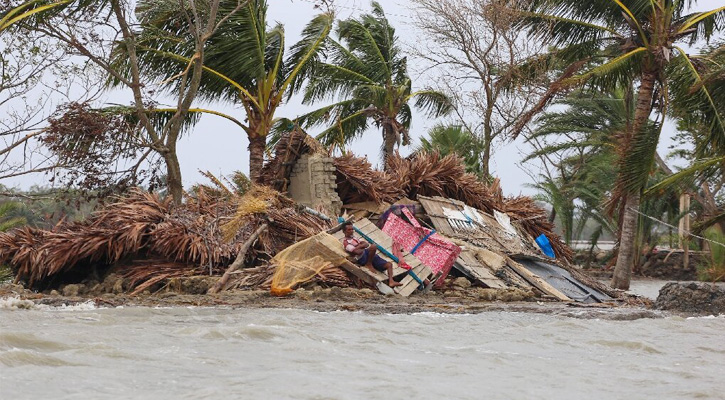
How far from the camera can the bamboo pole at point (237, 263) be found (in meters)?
13.3

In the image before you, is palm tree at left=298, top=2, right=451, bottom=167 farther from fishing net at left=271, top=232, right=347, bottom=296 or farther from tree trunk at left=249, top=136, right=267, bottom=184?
fishing net at left=271, top=232, right=347, bottom=296

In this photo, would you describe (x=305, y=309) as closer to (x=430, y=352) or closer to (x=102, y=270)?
(x=430, y=352)

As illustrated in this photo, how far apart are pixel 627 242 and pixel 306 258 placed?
924 cm

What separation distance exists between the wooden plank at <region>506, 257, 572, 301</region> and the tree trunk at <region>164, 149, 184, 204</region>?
5994 mm

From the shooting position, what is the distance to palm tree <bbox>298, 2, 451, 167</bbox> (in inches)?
971

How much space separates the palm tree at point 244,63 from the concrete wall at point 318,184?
4.72 feet

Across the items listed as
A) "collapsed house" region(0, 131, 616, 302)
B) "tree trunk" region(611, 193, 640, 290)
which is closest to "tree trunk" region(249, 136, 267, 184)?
"collapsed house" region(0, 131, 616, 302)

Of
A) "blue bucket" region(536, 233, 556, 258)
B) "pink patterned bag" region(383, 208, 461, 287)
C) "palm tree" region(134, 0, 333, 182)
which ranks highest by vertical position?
"palm tree" region(134, 0, 333, 182)

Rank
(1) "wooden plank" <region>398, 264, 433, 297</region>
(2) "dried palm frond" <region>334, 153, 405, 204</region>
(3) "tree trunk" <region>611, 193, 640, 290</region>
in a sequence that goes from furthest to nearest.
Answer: (3) "tree trunk" <region>611, 193, 640, 290</region>
(2) "dried palm frond" <region>334, 153, 405, 204</region>
(1) "wooden plank" <region>398, 264, 433, 297</region>

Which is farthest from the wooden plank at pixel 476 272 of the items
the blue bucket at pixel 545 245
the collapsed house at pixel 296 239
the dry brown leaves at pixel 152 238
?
the blue bucket at pixel 545 245

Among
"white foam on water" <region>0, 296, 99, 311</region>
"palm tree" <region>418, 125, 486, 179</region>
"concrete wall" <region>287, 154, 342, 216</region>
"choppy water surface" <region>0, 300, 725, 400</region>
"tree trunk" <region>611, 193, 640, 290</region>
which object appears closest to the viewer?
"choppy water surface" <region>0, 300, 725, 400</region>

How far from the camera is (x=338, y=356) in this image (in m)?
7.75

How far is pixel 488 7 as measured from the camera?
958 inches

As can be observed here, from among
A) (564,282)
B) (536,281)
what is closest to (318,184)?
(536,281)
